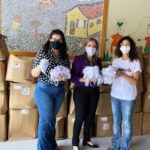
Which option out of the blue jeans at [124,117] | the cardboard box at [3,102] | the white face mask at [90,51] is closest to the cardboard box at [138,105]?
the blue jeans at [124,117]

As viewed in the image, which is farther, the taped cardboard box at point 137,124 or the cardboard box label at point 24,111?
Answer: the taped cardboard box at point 137,124

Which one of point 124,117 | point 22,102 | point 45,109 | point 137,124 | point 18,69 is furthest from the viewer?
point 137,124

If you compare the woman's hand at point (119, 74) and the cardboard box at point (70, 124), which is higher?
the woman's hand at point (119, 74)

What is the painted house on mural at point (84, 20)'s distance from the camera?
108 inches

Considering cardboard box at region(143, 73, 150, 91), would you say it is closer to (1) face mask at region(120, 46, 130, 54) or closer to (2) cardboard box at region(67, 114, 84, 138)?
(1) face mask at region(120, 46, 130, 54)

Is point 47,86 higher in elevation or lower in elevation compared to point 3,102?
higher

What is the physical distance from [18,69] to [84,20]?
4.35 feet

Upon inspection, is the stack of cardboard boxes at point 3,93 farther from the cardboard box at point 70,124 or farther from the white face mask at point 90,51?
the white face mask at point 90,51

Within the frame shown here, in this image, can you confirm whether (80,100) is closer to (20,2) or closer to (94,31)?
(94,31)

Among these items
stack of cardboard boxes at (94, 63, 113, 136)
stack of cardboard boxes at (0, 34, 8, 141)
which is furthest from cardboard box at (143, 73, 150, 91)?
stack of cardboard boxes at (0, 34, 8, 141)

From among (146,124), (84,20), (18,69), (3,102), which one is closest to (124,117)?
(146,124)

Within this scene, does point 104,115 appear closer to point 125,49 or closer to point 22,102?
point 125,49

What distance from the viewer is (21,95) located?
2.27m

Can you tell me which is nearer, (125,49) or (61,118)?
(125,49)
